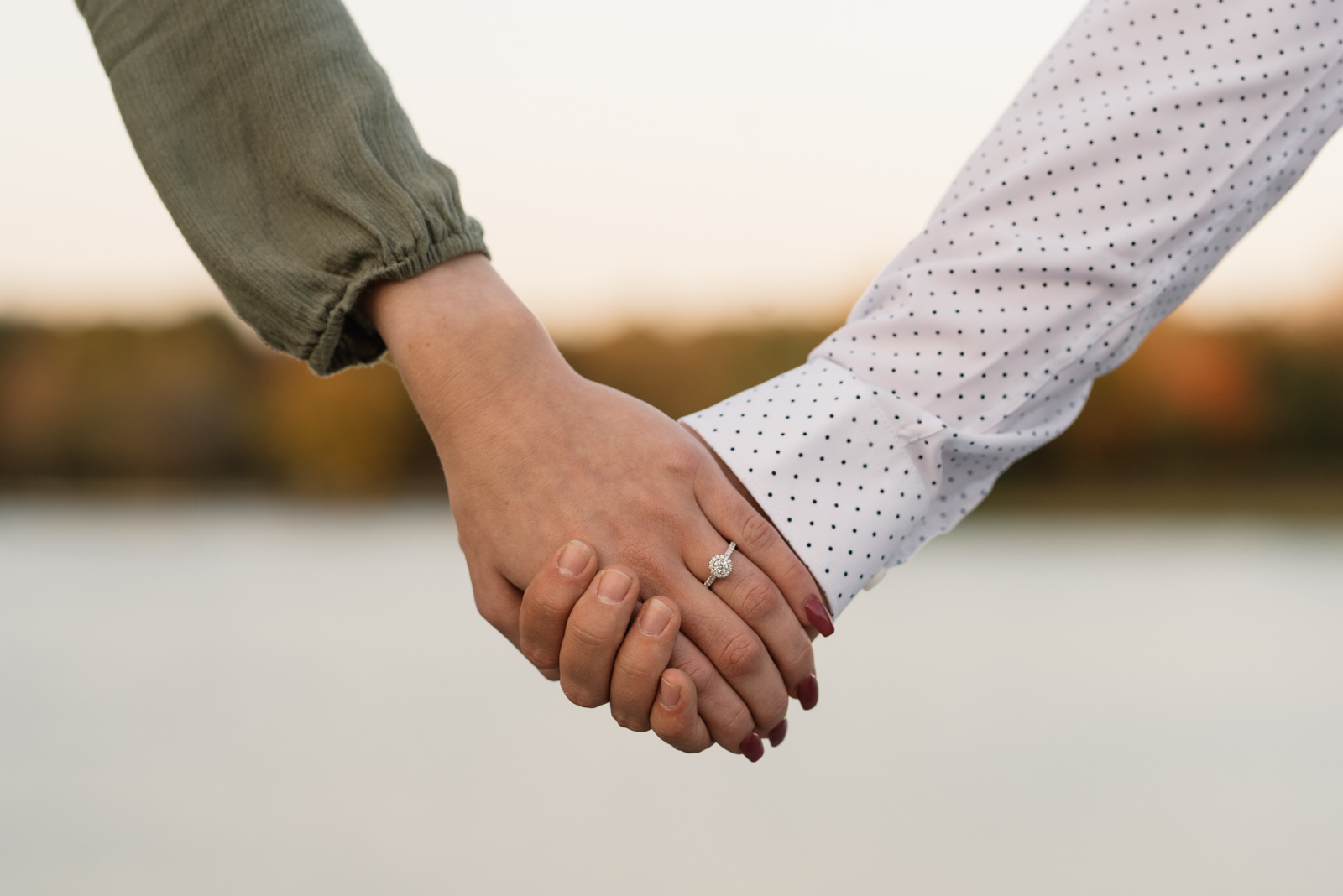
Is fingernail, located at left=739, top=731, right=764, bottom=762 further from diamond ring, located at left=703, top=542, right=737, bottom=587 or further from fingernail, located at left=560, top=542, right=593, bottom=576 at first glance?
fingernail, located at left=560, top=542, right=593, bottom=576

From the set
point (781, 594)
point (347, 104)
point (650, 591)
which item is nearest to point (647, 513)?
point (650, 591)

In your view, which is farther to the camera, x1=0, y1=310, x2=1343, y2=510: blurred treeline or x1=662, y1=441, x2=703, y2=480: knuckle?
x1=0, y1=310, x2=1343, y2=510: blurred treeline

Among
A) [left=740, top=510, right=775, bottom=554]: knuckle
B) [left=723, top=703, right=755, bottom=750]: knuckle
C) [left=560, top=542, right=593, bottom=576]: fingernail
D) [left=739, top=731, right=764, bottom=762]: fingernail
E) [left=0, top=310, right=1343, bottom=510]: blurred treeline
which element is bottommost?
[left=0, top=310, right=1343, bottom=510]: blurred treeline

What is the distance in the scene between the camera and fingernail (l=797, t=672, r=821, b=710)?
1466 millimetres

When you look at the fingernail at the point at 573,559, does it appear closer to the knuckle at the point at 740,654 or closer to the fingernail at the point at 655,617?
the fingernail at the point at 655,617

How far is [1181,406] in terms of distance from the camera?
24.5 m

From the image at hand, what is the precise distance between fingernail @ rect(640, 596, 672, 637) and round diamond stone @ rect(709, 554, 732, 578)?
8cm

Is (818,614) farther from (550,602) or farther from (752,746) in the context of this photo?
(550,602)

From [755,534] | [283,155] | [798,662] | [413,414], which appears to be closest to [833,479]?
[755,534]

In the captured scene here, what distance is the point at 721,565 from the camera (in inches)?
53.2

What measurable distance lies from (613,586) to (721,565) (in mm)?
147

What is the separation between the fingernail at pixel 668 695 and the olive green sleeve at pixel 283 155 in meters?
0.62

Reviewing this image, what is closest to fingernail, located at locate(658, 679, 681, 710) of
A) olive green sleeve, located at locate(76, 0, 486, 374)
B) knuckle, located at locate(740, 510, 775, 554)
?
knuckle, located at locate(740, 510, 775, 554)

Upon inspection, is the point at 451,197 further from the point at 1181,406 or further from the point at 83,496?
the point at 83,496
